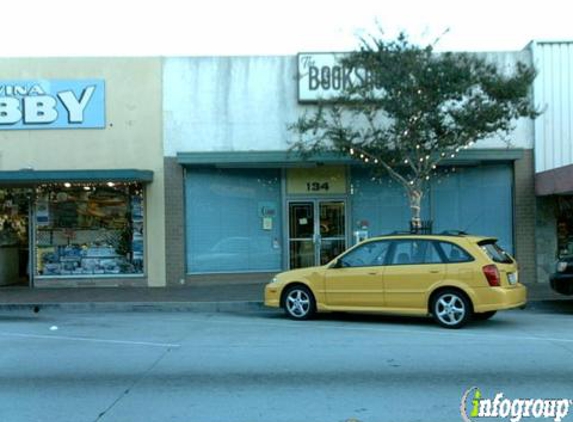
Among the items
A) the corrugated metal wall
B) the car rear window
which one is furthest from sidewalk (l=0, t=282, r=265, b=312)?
the corrugated metal wall

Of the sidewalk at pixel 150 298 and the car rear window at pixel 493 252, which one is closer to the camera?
the car rear window at pixel 493 252

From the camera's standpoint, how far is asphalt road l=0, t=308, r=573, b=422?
6352 mm

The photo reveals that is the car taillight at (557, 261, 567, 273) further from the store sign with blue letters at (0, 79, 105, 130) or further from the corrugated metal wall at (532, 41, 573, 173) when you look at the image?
the store sign with blue letters at (0, 79, 105, 130)

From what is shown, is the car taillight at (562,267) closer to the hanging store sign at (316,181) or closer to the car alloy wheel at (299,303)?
the car alloy wheel at (299,303)

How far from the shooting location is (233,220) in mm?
18375

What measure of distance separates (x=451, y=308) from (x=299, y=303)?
2.71m

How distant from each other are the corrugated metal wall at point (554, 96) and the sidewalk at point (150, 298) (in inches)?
144

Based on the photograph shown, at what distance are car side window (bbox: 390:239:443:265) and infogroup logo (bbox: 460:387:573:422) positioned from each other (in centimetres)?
486

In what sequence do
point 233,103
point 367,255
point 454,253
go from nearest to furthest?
point 454,253 → point 367,255 → point 233,103

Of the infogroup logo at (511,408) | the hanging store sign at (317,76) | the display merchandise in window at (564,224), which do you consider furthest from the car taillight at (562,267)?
the hanging store sign at (317,76)

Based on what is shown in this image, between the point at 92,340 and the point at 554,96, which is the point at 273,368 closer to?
the point at 92,340

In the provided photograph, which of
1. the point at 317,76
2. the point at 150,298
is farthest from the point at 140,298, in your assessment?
the point at 317,76

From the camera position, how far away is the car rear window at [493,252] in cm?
1129

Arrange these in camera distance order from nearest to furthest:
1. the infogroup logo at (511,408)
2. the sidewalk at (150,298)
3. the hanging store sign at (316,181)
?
1. the infogroup logo at (511,408)
2. the sidewalk at (150,298)
3. the hanging store sign at (316,181)
